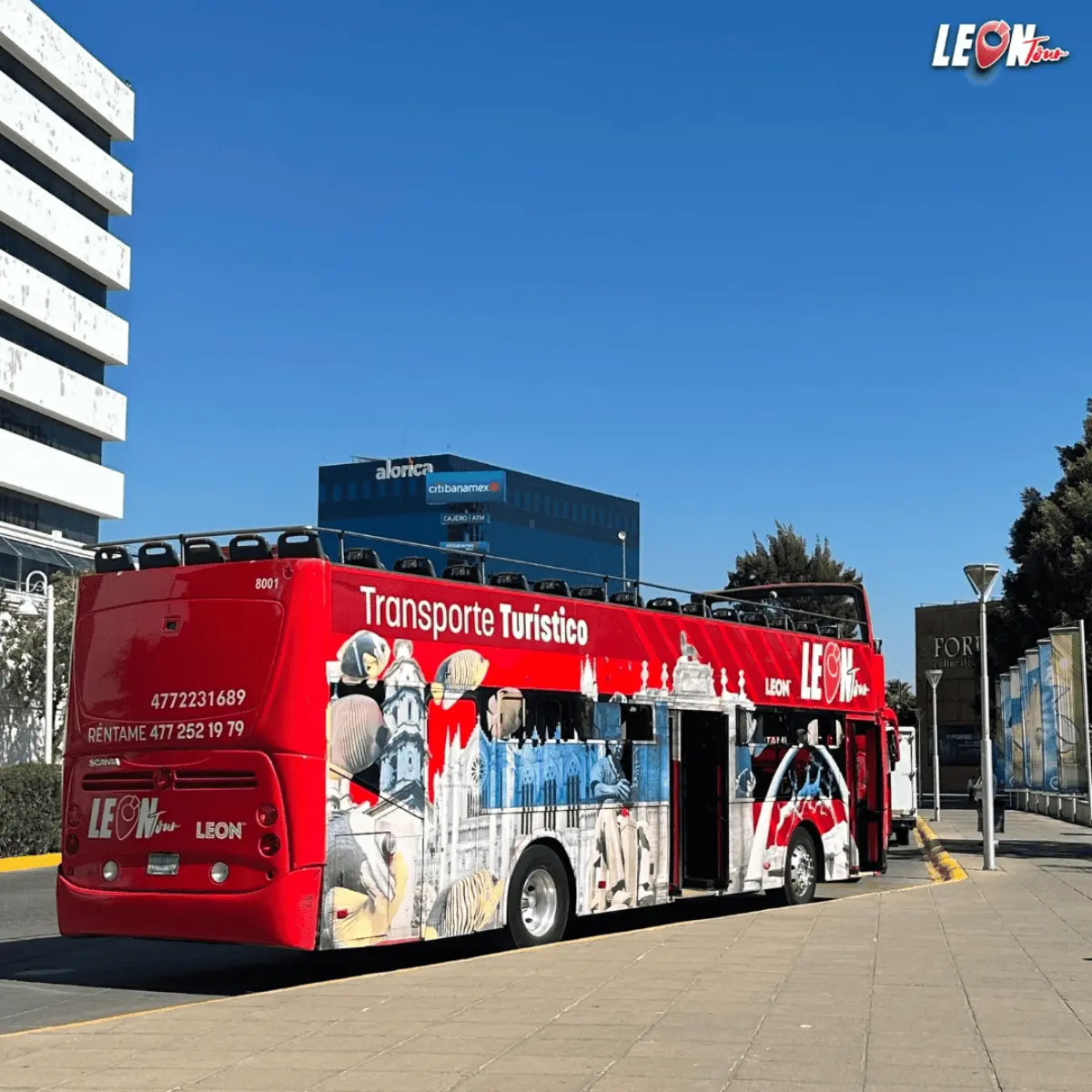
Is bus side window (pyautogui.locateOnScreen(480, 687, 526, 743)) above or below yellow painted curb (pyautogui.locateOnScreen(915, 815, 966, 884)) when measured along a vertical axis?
above

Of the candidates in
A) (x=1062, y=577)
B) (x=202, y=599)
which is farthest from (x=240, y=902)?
(x=1062, y=577)

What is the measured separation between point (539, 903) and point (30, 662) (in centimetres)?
2880

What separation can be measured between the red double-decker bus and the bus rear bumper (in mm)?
17

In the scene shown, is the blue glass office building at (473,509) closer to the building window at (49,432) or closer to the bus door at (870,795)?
the building window at (49,432)

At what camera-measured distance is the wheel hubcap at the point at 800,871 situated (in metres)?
18.7

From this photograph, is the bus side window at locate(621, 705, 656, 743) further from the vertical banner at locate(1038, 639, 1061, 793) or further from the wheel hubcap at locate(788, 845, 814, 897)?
the vertical banner at locate(1038, 639, 1061, 793)

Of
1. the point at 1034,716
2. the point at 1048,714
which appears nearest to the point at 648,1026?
the point at 1048,714

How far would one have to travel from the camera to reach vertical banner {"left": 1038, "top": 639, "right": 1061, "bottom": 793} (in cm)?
3969

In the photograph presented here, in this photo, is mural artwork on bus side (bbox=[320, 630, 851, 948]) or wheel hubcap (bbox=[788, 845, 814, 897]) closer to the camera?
mural artwork on bus side (bbox=[320, 630, 851, 948])

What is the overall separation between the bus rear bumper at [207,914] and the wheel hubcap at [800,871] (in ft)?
27.9

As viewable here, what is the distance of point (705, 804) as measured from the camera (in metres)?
17.4

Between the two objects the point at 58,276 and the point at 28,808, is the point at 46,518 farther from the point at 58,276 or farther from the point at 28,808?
the point at 28,808

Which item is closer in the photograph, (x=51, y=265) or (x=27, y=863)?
(x=27, y=863)

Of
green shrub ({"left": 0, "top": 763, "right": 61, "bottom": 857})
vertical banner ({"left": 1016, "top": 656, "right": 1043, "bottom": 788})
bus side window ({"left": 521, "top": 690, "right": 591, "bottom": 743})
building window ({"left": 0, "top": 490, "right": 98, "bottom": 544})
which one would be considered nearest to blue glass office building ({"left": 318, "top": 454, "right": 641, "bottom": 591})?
building window ({"left": 0, "top": 490, "right": 98, "bottom": 544})
